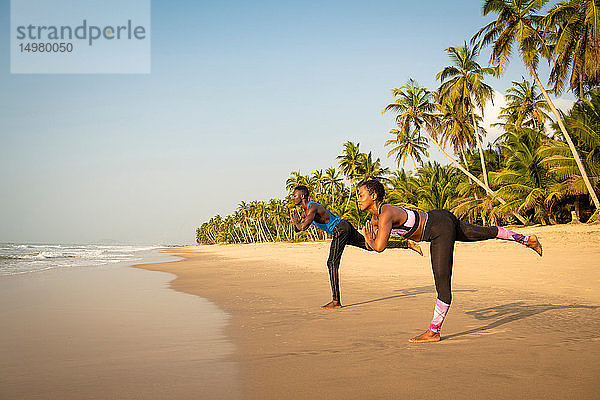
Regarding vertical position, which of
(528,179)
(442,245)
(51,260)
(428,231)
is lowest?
(51,260)

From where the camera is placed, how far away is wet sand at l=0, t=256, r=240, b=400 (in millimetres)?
3158

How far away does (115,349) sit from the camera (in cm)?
438

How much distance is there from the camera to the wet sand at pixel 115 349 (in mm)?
3158

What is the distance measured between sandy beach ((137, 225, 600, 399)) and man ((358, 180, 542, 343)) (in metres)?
0.39

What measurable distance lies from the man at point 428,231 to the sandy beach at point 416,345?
0.39 m

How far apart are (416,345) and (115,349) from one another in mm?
2896

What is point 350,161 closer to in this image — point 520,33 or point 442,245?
point 520,33

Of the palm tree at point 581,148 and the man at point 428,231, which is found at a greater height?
the palm tree at point 581,148

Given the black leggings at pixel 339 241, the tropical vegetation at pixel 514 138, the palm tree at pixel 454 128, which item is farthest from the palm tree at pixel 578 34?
the black leggings at pixel 339 241

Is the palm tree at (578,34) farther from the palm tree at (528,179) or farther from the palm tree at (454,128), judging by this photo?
the palm tree at (454,128)

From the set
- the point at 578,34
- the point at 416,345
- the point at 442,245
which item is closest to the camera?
the point at 416,345

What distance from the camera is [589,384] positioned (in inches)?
120

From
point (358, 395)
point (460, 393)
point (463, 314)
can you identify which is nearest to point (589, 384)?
point (460, 393)

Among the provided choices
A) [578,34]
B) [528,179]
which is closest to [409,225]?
[578,34]
